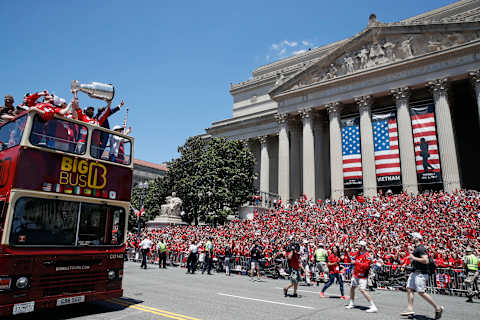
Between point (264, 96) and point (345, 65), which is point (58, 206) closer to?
point (345, 65)

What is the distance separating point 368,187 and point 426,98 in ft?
35.9

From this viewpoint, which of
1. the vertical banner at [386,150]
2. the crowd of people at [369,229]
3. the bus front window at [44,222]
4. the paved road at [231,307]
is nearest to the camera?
the bus front window at [44,222]

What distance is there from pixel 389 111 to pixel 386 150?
158 inches

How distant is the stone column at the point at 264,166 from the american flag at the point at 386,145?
1450 cm

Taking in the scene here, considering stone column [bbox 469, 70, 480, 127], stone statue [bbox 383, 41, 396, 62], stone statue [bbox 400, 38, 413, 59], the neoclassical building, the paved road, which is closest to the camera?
the paved road

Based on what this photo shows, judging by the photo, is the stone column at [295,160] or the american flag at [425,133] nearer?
the american flag at [425,133]

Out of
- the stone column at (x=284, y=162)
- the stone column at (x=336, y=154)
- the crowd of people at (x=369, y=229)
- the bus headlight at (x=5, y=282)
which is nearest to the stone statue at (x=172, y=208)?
the crowd of people at (x=369, y=229)

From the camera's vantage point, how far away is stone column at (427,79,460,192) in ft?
79.8

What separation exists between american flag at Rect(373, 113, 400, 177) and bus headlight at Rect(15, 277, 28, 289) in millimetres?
27531

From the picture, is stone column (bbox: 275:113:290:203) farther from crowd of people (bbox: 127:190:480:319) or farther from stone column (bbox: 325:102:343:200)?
crowd of people (bbox: 127:190:480:319)

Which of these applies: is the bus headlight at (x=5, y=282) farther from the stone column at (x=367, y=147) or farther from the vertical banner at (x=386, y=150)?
the vertical banner at (x=386, y=150)

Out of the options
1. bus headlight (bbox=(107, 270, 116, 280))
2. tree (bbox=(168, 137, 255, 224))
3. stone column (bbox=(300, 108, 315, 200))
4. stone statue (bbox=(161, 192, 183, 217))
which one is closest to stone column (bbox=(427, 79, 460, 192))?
stone column (bbox=(300, 108, 315, 200))

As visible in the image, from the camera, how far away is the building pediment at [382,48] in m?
26.3

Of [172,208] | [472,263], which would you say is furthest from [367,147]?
[472,263]
